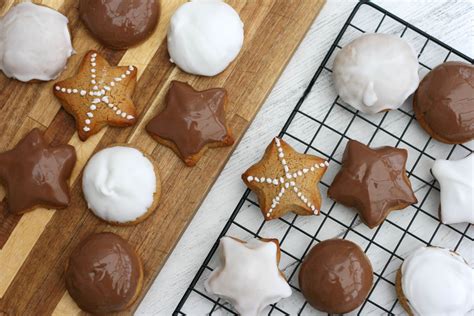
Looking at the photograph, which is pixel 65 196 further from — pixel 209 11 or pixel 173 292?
pixel 209 11

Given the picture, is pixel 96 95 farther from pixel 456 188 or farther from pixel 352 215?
pixel 456 188

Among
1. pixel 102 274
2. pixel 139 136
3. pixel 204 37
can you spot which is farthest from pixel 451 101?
pixel 102 274

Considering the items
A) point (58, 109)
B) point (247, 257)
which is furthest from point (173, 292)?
point (58, 109)

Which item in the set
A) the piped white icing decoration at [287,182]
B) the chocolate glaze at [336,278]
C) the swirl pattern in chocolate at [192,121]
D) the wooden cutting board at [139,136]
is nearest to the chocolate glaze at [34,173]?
the wooden cutting board at [139,136]

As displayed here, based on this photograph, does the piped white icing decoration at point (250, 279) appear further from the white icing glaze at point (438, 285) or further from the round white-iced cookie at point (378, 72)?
the round white-iced cookie at point (378, 72)

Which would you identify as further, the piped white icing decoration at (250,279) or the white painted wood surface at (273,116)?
the white painted wood surface at (273,116)

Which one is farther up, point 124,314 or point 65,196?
point 65,196
